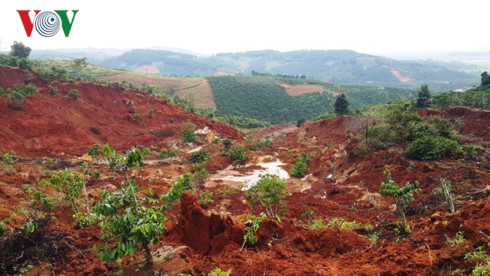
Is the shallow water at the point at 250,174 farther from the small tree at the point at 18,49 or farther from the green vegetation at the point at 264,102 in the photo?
the small tree at the point at 18,49

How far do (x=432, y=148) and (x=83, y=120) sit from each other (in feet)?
112

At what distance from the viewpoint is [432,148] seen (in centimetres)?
1532

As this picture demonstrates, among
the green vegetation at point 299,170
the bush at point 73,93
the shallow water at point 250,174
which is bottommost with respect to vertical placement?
the shallow water at point 250,174

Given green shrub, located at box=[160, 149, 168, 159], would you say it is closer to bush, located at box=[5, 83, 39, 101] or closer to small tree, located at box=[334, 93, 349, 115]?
bush, located at box=[5, 83, 39, 101]

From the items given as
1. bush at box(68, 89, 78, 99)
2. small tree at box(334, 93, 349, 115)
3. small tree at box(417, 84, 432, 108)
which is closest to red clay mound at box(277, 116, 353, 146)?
small tree at box(334, 93, 349, 115)

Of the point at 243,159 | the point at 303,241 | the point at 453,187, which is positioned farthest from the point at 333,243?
the point at 243,159

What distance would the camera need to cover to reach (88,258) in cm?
606

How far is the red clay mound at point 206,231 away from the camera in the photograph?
657 cm

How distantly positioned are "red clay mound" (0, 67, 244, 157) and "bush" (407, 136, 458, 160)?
2516 centimetres

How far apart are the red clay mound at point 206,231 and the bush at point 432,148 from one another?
13548 millimetres

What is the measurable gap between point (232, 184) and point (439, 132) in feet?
46.4

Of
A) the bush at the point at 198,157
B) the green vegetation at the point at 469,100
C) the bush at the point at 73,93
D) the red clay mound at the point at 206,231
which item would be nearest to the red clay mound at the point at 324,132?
the green vegetation at the point at 469,100

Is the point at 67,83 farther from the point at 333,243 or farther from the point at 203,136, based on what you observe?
the point at 333,243

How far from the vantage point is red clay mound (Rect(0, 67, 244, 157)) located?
2450 centimetres
